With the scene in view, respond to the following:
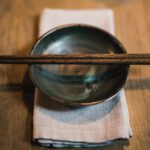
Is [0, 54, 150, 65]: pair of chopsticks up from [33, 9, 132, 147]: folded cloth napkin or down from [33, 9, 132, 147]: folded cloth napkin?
up

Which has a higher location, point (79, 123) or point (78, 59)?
point (78, 59)

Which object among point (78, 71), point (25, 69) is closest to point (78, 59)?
point (78, 71)

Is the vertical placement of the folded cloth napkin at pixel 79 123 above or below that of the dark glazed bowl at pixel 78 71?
below

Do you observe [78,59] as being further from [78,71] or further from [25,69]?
[25,69]

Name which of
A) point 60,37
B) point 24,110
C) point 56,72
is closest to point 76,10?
point 60,37
